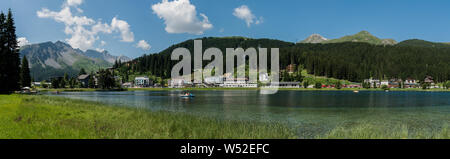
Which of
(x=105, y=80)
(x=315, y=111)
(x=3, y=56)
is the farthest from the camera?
(x=105, y=80)

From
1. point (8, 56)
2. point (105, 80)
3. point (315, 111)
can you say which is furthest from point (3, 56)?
point (105, 80)

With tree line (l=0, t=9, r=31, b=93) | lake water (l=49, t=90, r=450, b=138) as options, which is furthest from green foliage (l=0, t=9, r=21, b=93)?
lake water (l=49, t=90, r=450, b=138)

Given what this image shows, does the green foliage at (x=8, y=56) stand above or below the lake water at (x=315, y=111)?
above

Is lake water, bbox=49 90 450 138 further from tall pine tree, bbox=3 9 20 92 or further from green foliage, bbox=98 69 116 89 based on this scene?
green foliage, bbox=98 69 116 89

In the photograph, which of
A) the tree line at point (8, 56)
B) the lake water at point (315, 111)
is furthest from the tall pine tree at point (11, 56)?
the lake water at point (315, 111)

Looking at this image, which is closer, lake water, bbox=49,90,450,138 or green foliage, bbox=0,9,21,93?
lake water, bbox=49,90,450,138

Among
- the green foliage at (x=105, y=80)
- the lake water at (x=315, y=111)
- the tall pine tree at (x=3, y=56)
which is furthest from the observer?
the green foliage at (x=105, y=80)

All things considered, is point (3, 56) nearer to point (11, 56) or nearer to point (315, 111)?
point (11, 56)

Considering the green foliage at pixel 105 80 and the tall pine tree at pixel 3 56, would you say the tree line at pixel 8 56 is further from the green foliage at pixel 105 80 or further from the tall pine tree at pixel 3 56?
the green foliage at pixel 105 80

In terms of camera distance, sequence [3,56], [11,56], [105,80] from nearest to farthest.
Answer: [3,56], [11,56], [105,80]

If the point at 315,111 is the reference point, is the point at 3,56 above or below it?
above
